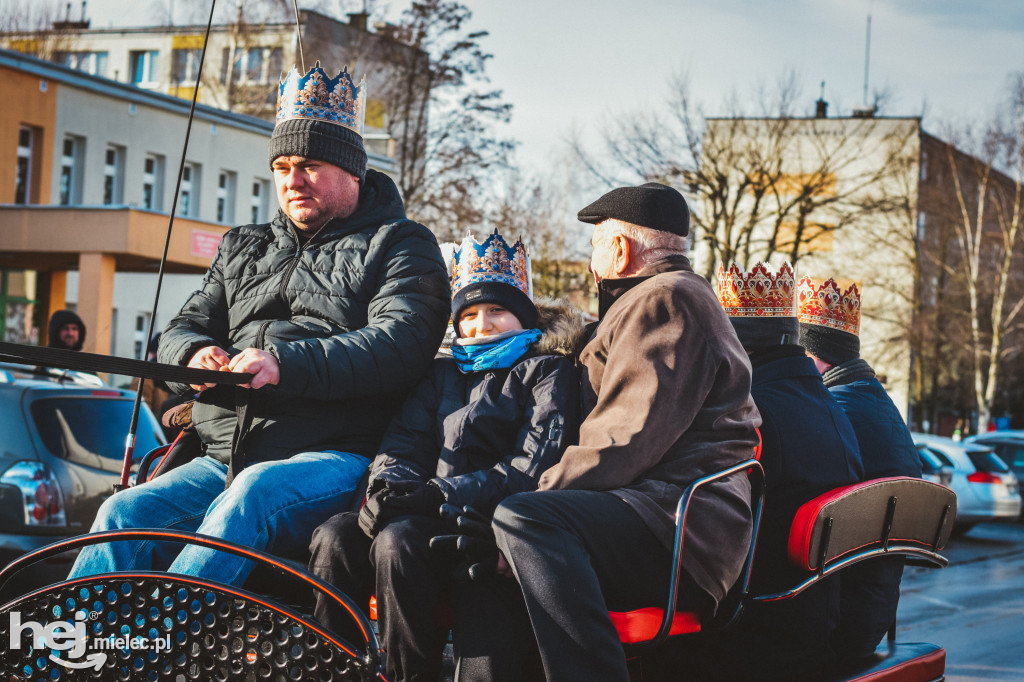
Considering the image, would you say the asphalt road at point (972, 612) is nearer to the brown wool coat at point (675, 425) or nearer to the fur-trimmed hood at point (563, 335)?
the fur-trimmed hood at point (563, 335)

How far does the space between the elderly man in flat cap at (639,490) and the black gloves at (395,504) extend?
0.31 meters

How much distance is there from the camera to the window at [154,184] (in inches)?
1120

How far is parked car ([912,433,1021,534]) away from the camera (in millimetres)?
16031

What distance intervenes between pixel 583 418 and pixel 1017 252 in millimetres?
36226

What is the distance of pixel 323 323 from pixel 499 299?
0.66 meters

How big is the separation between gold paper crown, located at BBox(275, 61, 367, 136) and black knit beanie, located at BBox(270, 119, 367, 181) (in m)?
0.03

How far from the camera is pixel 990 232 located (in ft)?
121

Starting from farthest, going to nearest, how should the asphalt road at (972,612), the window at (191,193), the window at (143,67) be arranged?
the window at (143,67), the window at (191,193), the asphalt road at (972,612)

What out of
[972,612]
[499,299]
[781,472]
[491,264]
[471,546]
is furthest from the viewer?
[972,612]

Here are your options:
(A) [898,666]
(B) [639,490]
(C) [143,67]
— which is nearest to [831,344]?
(A) [898,666]

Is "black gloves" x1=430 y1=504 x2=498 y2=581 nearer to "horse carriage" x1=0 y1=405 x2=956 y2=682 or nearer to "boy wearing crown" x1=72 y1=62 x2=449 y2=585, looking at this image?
"horse carriage" x1=0 y1=405 x2=956 y2=682

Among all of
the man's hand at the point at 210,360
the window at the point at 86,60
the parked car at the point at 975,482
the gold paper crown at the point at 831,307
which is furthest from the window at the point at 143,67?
the man's hand at the point at 210,360

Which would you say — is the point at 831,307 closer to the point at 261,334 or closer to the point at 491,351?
the point at 491,351

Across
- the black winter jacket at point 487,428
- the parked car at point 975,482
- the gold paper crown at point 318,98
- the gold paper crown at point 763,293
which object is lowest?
the parked car at point 975,482
